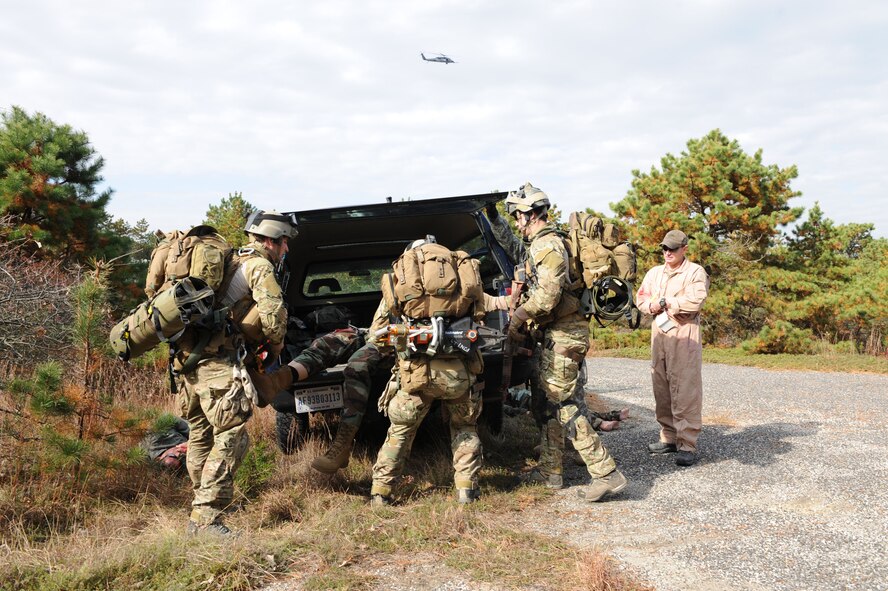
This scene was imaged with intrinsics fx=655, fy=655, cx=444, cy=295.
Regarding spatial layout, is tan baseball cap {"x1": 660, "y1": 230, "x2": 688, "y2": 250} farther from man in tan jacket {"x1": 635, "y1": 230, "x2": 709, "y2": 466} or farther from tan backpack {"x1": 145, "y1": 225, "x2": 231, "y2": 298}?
tan backpack {"x1": 145, "y1": 225, "x2": 231, "y2": 298}

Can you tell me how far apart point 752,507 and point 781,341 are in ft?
37.4

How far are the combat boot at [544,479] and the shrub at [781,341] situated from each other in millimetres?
11085

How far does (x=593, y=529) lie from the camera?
365 cm

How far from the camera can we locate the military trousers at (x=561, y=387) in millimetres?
4270

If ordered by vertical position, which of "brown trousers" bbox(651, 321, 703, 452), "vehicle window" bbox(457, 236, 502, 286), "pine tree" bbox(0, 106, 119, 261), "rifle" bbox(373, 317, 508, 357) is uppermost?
"pine tree" bbox(0, 106, 119, 261)

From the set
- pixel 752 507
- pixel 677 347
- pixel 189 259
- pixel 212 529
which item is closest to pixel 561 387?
pixel 752 507

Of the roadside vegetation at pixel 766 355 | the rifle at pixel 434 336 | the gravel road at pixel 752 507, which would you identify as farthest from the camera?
the roadside vegetation at pixel 766 355

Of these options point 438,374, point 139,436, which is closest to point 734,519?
point 438,374

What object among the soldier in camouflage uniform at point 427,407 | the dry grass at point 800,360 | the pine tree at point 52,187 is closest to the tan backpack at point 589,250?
the soldier in camouflage uniform at point 427,407

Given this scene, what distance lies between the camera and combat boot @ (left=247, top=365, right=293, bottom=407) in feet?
13.1

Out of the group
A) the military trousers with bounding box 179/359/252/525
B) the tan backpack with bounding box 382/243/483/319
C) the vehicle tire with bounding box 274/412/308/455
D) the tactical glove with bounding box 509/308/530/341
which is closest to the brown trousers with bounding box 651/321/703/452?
the tactical glove with bounding box 509/308/530/341

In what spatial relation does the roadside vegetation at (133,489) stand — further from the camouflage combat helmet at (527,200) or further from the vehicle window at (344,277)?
the camouflage combat helmet at (527,200)

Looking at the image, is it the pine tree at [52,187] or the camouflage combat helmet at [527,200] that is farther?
the pine tree at [52,187]

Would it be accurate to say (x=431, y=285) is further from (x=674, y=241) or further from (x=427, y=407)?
(x=674, y=241)
